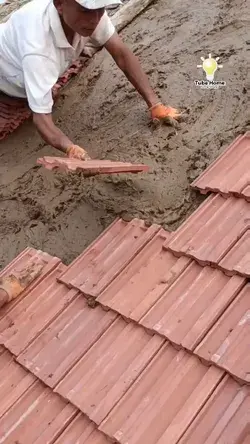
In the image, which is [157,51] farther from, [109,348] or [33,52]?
[109,348]

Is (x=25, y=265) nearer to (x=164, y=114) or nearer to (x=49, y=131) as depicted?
(x=49, y=131)

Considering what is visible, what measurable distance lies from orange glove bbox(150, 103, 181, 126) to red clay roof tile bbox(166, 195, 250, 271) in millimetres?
1019

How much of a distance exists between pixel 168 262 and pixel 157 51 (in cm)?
235

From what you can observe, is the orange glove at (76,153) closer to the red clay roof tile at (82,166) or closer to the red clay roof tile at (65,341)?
the red clay roof tile at (82,166)

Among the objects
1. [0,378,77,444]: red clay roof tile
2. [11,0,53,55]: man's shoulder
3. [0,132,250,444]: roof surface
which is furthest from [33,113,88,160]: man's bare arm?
[0,378,77,444]: red clay roof tile

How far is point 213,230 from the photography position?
88.8 inches

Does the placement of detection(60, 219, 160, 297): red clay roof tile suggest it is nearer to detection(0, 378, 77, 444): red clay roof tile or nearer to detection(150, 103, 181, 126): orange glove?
detection(0, 378, 77, 444): red clay roof tile

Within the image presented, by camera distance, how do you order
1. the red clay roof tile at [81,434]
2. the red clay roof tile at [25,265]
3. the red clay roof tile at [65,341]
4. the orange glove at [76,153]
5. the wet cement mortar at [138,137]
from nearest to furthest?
the red clay roof tile at [81,434] < the red clay roof tile at [65,341] < the red clay roof tile at [25,265] < the wet cement mortar at [138,137] < the orange glove at [76,153]

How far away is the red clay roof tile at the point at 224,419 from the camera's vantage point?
5.29 feet

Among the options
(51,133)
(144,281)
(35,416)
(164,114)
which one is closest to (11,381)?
(35,416)

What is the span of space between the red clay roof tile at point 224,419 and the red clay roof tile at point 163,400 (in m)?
0.02

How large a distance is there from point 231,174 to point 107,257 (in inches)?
27.2

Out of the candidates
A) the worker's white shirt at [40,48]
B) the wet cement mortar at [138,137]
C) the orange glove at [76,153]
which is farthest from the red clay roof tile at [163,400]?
the worker's white shirt at [40,48]

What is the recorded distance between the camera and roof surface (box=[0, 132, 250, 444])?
1.75 m
